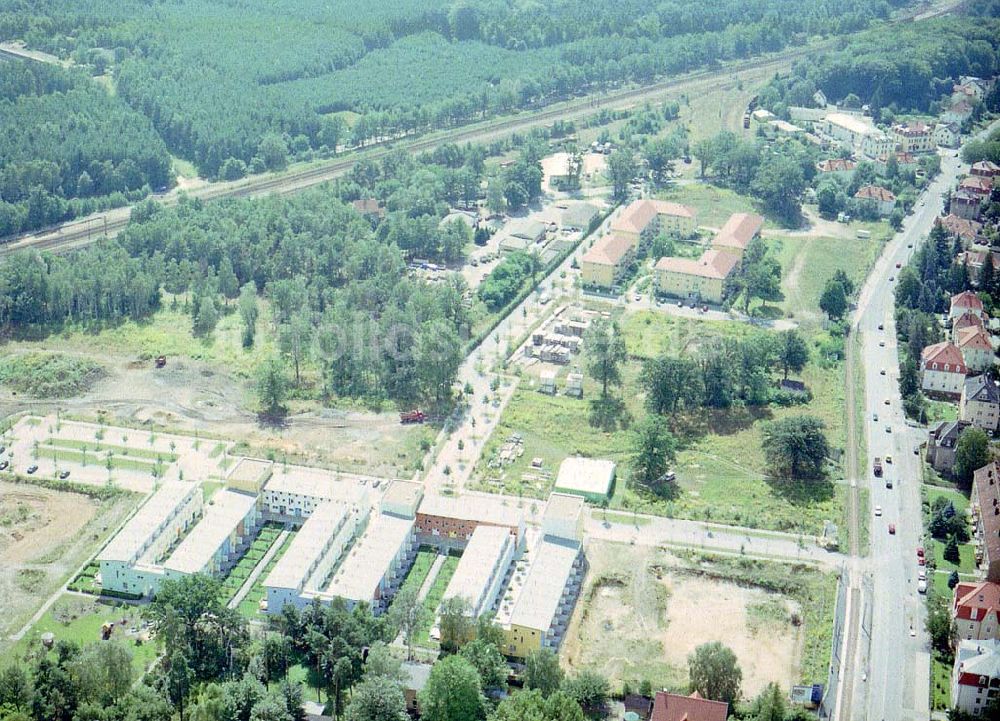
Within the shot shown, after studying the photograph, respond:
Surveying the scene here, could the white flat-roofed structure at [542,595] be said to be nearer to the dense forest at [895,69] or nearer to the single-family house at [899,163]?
the single-family house at [899,163]

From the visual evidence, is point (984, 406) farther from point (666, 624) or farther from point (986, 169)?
point (986, 169)

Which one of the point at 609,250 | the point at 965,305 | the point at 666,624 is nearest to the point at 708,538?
the point at 666,624

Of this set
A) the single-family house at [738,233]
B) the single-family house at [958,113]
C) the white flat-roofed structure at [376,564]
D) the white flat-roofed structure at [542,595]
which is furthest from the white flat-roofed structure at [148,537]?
the single-family house at [958,113]

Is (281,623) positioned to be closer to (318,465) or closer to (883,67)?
(318,465)

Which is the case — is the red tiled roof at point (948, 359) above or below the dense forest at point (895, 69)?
above

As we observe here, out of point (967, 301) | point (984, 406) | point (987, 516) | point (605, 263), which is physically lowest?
point (605, 263)

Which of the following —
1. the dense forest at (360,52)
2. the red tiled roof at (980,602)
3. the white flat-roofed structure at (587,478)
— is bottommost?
the dense forest at (360,52)
